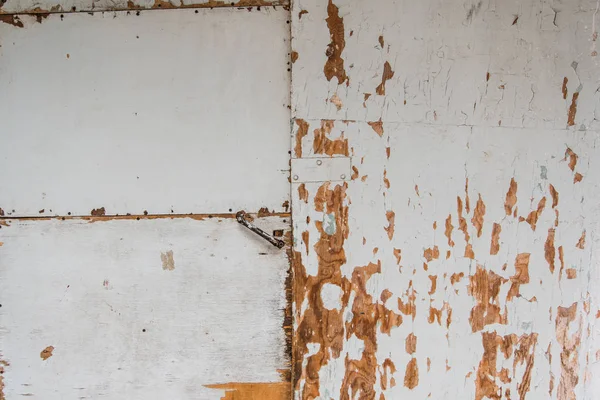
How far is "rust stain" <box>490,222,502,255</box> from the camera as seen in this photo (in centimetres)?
103

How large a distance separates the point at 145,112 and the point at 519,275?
125cm

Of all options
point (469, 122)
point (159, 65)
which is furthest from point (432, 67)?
point (159, 65)

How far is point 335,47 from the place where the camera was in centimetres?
102

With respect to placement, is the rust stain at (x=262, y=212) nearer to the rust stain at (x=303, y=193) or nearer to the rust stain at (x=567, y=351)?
the rust stain at (x=303, y=193)

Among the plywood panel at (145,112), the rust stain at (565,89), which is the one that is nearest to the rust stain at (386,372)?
the plywood panel at (145,112)

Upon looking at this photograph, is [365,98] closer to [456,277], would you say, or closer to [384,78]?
[384,78]

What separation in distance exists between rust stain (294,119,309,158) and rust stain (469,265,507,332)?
25.6 inches

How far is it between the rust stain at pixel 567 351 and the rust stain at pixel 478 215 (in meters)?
0.35

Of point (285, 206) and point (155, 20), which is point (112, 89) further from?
point (285, 206)

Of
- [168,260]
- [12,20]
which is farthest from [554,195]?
[12,20]

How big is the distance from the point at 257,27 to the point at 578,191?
3.61 feet

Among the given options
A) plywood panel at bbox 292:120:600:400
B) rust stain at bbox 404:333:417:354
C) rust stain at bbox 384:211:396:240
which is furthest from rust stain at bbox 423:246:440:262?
rust stain at bbox 404:333:417:354

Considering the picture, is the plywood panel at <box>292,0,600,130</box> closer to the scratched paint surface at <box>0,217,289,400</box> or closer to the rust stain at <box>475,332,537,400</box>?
the scratched paint surface at <box>0,217,289,400</box>

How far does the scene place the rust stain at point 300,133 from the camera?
3.36 ft
